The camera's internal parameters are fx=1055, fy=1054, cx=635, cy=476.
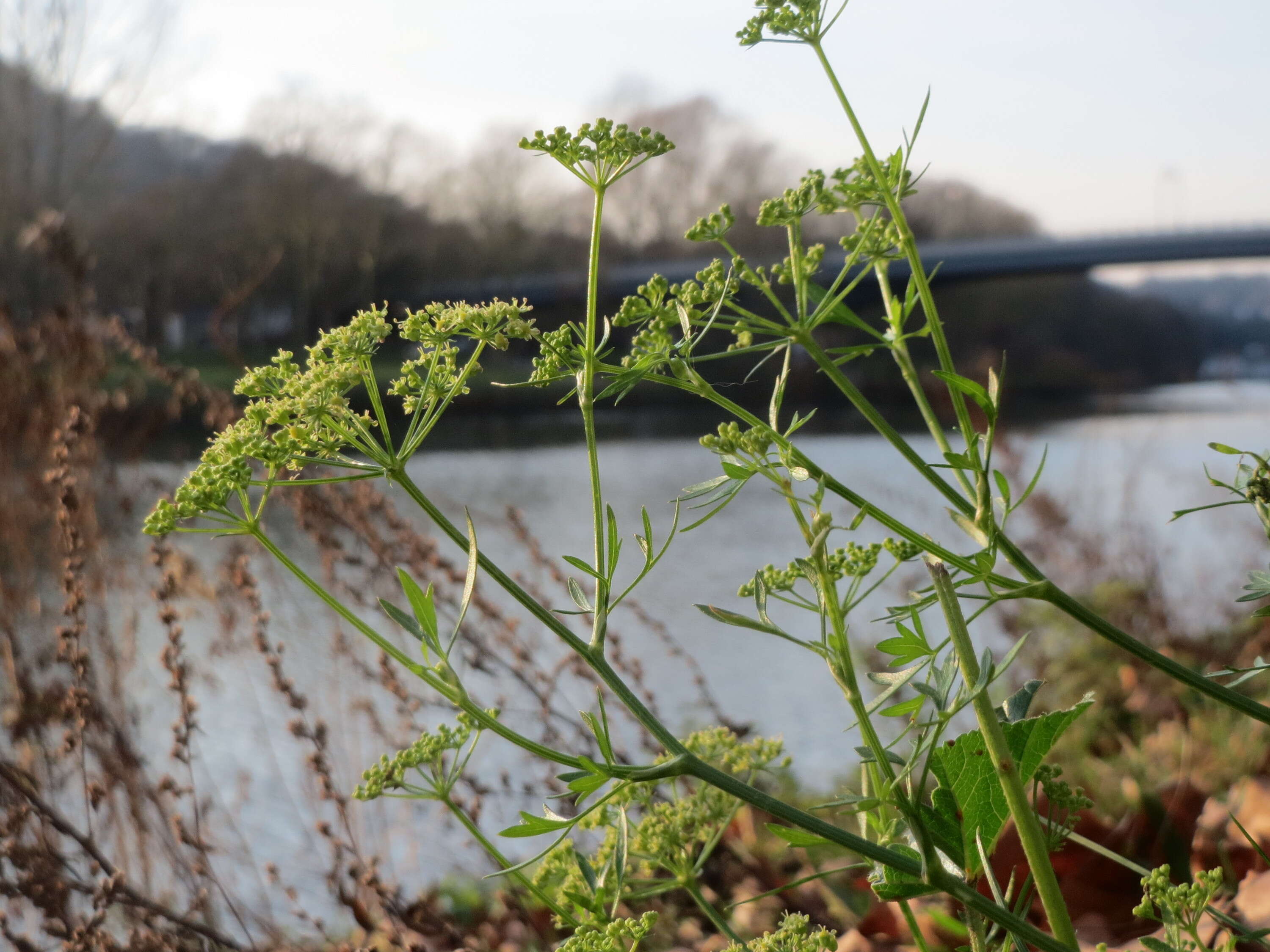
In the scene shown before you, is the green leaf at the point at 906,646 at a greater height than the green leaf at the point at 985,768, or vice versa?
the green leaf at the point at 906,646

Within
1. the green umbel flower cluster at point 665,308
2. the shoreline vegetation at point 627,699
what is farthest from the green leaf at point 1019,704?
the green umbel flower cluster at point 665,308

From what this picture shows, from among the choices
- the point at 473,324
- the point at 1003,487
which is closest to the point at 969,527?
the point at 1003,487

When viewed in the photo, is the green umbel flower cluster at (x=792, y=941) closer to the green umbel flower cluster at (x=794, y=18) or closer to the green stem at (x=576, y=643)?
the green stem at (x=576, y=643)

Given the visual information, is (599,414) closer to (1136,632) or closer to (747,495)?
(747,495)

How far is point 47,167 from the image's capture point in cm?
1689

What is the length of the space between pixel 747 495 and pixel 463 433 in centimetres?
476

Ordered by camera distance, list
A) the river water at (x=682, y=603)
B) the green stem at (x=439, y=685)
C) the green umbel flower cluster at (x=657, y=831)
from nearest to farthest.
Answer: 1. the green stem at (x=439, y=685)
2. the green umbel flower cluster at (x=657, y=831)
3. the river water at (x=682, y=603)

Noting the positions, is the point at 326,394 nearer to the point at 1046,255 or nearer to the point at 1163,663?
the point at 1163,663

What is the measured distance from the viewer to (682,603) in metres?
4.32

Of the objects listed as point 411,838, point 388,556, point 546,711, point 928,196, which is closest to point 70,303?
point 388,556

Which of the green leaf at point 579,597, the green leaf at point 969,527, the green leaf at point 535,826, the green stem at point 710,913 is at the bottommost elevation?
the green stem at point 710,913

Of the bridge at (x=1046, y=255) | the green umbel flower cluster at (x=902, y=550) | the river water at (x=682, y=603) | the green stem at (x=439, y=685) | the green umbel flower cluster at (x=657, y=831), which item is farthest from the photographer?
the bridge at (x=1046, y=255)

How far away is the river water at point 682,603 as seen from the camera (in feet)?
7.73

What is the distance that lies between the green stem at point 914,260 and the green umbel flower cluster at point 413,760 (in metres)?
0.27
